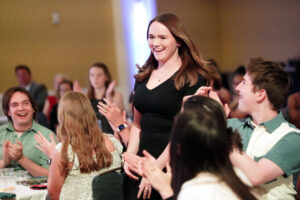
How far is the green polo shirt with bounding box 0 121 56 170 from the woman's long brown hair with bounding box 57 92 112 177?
72 centimetres

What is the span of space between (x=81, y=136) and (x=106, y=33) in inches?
251

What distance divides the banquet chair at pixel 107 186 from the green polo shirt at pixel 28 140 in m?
1.15

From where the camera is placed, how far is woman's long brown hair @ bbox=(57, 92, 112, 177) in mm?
2775

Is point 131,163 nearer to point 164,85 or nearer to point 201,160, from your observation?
point 164,85

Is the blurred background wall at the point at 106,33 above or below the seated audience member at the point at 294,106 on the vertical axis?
above

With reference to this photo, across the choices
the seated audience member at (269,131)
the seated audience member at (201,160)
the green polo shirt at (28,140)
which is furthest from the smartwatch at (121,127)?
the seated audience member at (201,160)

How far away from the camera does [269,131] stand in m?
2.32

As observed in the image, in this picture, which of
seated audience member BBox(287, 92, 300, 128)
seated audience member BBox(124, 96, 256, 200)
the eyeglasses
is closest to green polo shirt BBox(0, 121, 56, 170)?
the eyeglasses

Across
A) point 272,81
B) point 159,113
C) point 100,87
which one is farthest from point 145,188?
point 100,87

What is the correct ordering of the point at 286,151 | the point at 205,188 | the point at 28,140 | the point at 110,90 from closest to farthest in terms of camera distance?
the point at 205,188 < the point at 286,151 < the point at 28,140 < the point at 110,90

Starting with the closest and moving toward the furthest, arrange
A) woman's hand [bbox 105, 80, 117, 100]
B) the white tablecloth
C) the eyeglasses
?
the white tablecloth → the eyeglasses → woman's hand [bbox 105, 80, 117, 100]

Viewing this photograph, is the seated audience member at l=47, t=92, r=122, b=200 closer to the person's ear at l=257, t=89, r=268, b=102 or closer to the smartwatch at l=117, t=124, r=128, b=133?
the smartwatch at l=117, t=124, r=128, b=133

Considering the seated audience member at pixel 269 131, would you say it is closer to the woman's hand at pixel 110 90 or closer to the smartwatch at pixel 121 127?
the smartwatch at pixel 121 127

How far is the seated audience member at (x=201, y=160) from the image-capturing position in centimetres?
160
